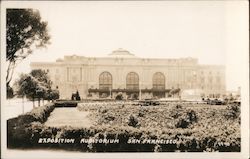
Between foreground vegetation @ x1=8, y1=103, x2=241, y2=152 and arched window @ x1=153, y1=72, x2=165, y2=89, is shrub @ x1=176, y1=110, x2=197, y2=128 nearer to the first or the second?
foreground vegetation @ x1=8, y1=103, x2=241, y2=152

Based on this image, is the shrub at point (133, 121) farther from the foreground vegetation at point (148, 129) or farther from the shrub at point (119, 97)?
the shrub at point (119, 97)

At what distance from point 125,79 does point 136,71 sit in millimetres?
136

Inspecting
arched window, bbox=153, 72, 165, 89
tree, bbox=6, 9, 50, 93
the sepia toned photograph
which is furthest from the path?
arched window, bbox=153, 72, 165, 89

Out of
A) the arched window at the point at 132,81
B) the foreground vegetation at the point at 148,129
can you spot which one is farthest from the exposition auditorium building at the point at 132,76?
the foreground vegetation at the point at 148,129

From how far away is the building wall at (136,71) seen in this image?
3.91m

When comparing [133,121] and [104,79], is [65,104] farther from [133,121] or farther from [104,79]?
[133,121]

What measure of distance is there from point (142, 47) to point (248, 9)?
1076 millimetres

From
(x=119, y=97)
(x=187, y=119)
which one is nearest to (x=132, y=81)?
(x=119, y=97)

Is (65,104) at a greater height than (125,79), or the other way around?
(125,79)

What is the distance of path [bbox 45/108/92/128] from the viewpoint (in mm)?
3836

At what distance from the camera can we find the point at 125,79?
3.93 m

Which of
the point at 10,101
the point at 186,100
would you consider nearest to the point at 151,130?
the point at 186,100

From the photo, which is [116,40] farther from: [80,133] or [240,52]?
[240,52]

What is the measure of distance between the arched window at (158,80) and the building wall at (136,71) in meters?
0.03
